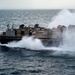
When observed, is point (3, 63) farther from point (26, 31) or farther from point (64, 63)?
point (26, 31)

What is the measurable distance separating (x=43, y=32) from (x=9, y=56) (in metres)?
13.4

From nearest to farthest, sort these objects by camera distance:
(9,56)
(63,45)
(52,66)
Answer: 1. (52,66)
2. (9,56)
3. (63,45)

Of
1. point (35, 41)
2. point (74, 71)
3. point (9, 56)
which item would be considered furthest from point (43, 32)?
point (74, 71)

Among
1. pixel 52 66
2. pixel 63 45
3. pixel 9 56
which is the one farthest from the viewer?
pixel 63 45

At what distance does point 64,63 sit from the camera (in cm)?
6184

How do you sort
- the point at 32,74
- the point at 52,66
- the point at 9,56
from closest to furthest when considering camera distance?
the point at 32,74 < the point at 52,66 < the point at 9,56

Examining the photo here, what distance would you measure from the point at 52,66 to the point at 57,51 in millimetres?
13797

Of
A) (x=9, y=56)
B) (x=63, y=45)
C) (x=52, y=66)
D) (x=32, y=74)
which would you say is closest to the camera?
(x=32, y=74)

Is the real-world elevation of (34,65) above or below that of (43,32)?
below

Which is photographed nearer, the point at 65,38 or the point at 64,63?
the point at 64,63

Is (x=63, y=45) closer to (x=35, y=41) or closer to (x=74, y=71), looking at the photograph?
(x=35, y=41)

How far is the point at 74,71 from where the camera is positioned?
55500 mm

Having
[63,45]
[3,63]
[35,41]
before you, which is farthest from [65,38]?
[3,63]

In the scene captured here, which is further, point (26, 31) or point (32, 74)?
point (26, 31)
